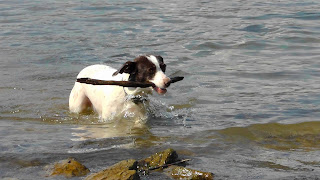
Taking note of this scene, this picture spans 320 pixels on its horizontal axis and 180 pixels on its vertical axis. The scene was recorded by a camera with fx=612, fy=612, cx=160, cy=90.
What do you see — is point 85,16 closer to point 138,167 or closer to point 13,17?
point 13,17

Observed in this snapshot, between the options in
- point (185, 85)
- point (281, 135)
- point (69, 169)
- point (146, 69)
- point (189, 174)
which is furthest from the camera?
point (185, 85)

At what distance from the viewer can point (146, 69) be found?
7965mm

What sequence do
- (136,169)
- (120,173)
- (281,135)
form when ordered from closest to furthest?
(120,173)
(136,169)
(281,135)

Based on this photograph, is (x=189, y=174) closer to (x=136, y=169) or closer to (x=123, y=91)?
(x=136, y=169)

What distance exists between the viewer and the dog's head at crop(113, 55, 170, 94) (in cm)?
789

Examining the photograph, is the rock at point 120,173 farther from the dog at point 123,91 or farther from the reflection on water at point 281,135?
the reflection on water at point 281,135

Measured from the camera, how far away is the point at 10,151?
23.5ft

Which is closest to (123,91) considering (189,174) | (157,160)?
(157,160)

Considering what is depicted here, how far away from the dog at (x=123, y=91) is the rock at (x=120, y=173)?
1923 mm

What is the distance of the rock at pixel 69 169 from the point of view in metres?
6.23

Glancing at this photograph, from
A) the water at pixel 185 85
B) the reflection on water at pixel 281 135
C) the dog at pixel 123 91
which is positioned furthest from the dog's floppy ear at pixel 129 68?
the reflection on water at pixel 281 135

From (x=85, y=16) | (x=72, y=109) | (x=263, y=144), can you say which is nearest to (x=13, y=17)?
(x=85, y=16)

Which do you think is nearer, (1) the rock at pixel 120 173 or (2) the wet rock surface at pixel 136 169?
A: (1) the rock at pixel 120 173

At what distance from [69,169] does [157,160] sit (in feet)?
2.99
